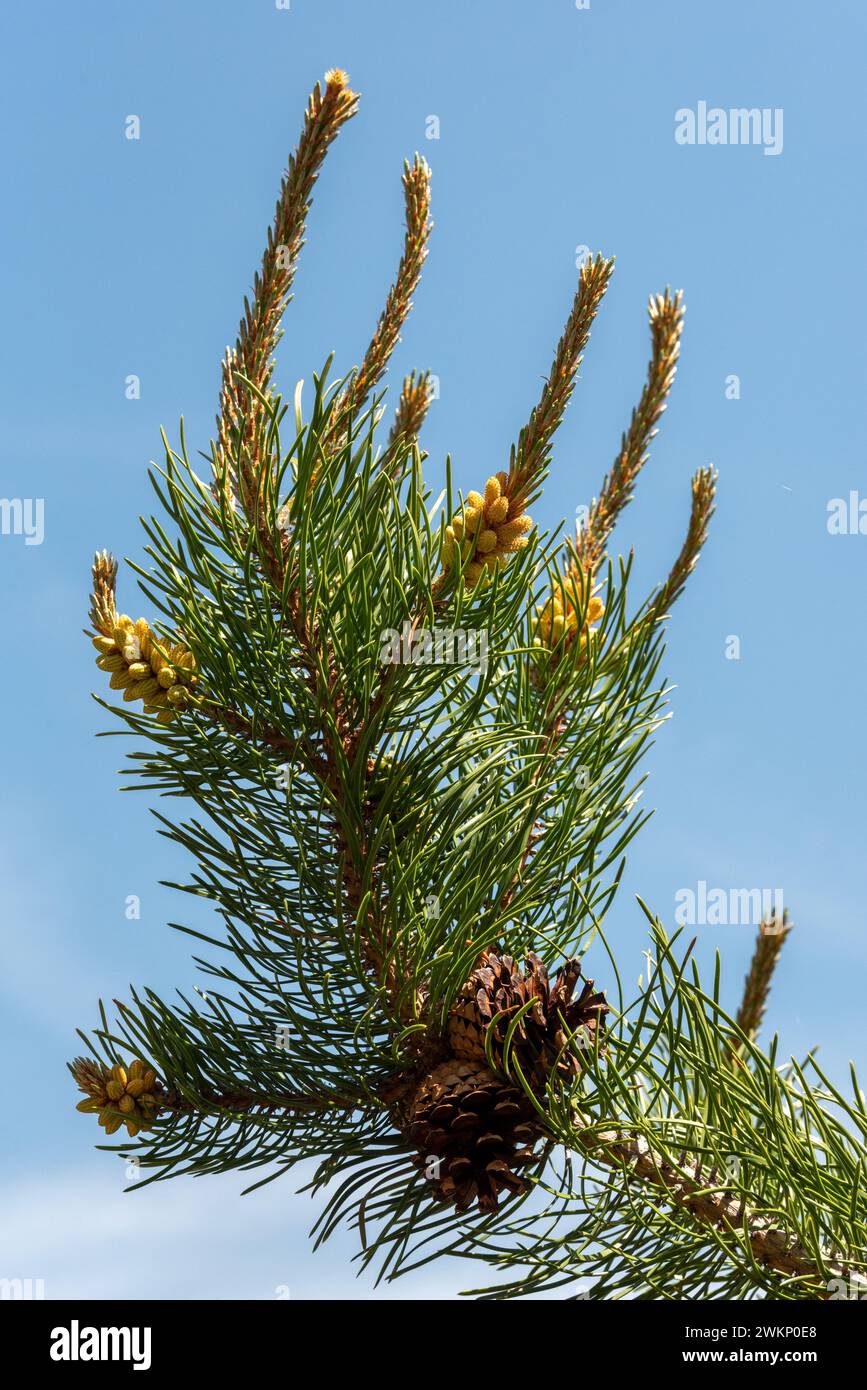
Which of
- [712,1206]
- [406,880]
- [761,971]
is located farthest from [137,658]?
[761,971]

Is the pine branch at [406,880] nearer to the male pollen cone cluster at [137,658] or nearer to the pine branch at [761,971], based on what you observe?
the male pollen cone cluster at [137,658]

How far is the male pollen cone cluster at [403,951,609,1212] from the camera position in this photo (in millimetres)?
1599

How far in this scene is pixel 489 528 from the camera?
166 centimetres

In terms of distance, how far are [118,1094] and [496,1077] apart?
1.94 ft

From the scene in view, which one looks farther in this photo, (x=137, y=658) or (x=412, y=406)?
(x=412, y=406)

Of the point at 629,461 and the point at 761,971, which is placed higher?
the point at 629,461

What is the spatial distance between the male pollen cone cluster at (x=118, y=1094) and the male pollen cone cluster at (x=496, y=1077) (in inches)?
16.0

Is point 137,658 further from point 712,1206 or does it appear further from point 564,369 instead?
point 712,1206

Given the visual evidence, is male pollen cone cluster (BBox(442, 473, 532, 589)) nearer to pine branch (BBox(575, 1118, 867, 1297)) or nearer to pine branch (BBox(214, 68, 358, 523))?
pine branch (BBox(214, 68, 358, 523))

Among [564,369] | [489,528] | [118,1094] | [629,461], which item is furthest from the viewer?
[629,461]

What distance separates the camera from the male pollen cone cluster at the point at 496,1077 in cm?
160

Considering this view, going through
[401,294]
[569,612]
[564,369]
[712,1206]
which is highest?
[401,294]

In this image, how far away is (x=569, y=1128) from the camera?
61.8 inches

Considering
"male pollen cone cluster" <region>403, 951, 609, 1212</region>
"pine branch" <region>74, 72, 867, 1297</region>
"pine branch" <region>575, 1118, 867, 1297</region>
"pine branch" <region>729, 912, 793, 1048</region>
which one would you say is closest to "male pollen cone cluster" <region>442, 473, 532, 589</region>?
"pine branch" <region>74, 72, 867, 1297</region>
